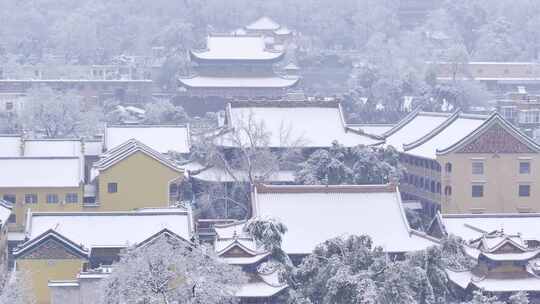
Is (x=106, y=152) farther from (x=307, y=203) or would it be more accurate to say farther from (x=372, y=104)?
(x=372, y=104)

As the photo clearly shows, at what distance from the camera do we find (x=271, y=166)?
40344 mm

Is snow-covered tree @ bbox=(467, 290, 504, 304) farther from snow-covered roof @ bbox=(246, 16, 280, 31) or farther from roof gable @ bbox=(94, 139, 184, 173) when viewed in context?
snow-covered roof @ bbox=(246, 16, 280, 31)

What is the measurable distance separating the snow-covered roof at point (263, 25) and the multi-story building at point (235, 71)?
19.9 metres

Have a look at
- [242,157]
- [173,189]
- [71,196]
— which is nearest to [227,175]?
[242,157]

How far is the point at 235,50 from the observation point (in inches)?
2581

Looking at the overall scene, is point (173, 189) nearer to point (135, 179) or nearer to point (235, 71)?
point (135, 179)

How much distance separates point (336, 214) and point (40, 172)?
32.5ft

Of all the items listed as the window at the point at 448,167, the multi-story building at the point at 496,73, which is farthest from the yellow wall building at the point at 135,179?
the multi-story building at the point at 496,73

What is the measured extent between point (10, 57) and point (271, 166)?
43000mm

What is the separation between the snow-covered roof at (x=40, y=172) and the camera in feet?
129

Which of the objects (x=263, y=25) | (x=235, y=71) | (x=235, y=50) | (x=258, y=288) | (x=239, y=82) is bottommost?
(x=258, y=288)

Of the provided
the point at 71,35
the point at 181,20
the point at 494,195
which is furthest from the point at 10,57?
the point at 494,195

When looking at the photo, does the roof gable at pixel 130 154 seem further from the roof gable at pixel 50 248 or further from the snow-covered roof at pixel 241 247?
the roof gable at pixel 50 248

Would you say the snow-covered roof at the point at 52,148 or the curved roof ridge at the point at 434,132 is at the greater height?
the curved roof ridge at the point at 434,132
